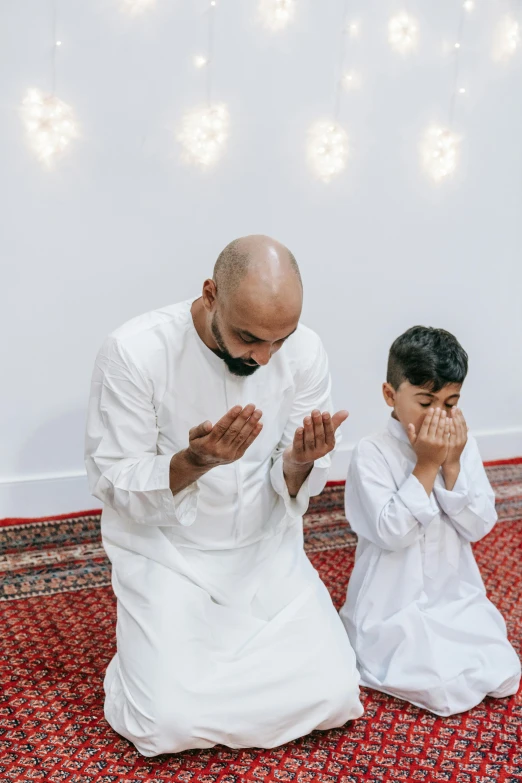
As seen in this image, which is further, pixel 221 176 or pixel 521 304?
pixel 521 304

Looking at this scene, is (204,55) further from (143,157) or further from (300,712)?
(300,712)

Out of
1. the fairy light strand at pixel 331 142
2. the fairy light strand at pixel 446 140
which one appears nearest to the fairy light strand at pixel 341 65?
the fairy light strand at pixel 331 142

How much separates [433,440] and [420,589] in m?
0.46

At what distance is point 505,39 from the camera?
172 inches

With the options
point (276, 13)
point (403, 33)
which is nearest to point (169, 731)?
point (276, 13)

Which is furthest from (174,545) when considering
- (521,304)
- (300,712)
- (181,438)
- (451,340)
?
(521,304)

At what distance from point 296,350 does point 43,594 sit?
1331mm

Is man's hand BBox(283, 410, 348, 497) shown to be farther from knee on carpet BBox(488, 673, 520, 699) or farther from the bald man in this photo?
knee on carpet BBox(488, 673, 520, 699)

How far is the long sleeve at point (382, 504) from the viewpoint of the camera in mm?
2346

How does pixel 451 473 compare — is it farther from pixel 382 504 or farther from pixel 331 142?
pixel 331 142

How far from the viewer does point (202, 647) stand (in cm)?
211

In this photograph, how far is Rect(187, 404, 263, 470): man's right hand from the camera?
6.04 feet

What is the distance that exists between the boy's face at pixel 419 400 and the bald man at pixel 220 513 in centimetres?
25

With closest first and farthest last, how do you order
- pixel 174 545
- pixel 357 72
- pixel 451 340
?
pixel 174 545
pixel 451 340
pixel 357 72
